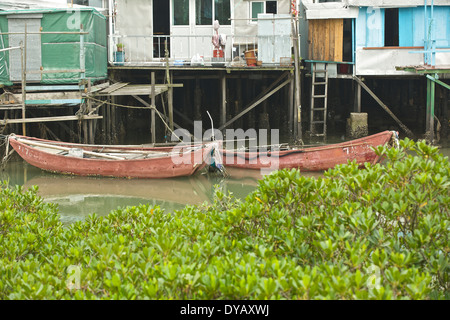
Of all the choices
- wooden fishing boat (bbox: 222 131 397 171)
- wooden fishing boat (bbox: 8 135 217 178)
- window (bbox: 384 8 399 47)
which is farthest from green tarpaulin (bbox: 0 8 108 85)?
window (bbox: 384 8 399 47)

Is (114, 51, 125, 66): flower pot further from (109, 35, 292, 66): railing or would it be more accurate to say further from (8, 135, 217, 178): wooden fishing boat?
(8, 135, 217, 178): wooden fishing boat

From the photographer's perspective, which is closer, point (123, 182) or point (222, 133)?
point (123, 182)

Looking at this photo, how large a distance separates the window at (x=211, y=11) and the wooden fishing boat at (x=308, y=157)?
16.2 feet

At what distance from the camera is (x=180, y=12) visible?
19375mm

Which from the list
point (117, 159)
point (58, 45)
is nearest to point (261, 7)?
point (58, 45)

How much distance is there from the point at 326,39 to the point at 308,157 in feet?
17.8

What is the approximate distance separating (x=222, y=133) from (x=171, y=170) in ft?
14.1

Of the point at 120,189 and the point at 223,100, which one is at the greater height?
the point at 223,100

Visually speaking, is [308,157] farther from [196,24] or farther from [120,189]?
[196,24]

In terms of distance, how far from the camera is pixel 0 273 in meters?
5.12

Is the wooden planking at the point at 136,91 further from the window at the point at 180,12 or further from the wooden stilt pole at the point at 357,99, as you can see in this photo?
the wooden stilt pole at the point at 357,99

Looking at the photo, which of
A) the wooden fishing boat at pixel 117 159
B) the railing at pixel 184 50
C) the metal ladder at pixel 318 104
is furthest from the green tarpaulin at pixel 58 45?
the metal ladder at pixel 318 104
